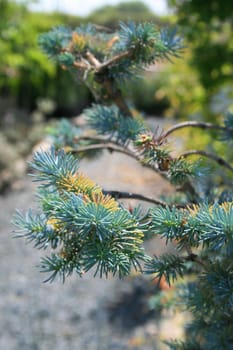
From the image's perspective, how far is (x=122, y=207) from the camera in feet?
3.34

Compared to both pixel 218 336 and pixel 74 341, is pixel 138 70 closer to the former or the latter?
pixel 218 336

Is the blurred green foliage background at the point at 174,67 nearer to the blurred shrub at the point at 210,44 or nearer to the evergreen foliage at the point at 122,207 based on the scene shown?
the blurred shrub at the point at 210,44

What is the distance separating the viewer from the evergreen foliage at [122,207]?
89cm

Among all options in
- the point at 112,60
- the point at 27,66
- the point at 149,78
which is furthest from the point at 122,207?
the point at 149,78

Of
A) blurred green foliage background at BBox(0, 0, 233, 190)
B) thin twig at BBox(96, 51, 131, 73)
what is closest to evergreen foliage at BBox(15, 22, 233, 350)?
thin twig at BBox(96, 51, 131, 73)

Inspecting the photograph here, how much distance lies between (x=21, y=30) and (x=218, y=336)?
17.0ft

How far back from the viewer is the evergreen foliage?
0.89 m

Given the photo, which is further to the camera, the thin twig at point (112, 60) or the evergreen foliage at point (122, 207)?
the thin twig at point (112, 60)

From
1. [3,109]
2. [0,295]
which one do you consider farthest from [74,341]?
[3,109]

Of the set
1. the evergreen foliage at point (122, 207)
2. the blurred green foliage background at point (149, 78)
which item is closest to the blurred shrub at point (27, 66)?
the blurred green foliage background at point (149, 78)

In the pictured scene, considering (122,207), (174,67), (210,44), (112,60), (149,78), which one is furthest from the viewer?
(149,78)

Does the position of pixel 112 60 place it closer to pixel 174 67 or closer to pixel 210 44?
pixel 210 44

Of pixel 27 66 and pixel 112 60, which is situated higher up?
pixel 27 66

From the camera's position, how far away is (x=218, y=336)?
1195 mm
